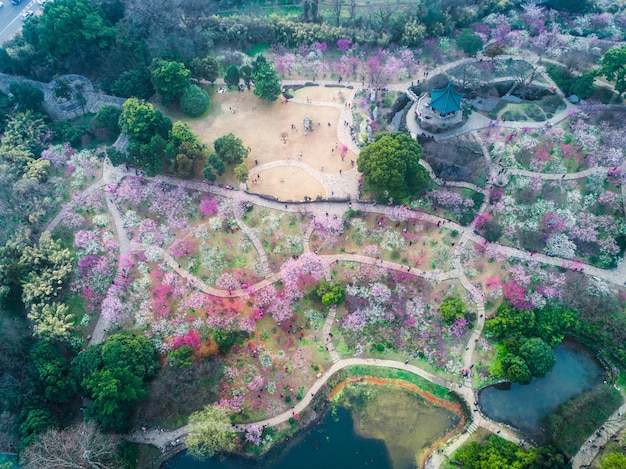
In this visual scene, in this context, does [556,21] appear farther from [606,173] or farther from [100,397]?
[100,397]

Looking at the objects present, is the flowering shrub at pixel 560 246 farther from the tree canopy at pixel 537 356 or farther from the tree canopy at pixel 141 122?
the tree canopy at pixel 141 122

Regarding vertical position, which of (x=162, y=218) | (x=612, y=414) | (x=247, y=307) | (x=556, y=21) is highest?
(x=556, y=21)

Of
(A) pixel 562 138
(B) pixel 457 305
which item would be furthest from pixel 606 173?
(B) pixel 457 305

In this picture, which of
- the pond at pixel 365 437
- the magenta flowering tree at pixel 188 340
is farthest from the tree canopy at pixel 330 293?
the magenta flowering tree at pixel 188 340

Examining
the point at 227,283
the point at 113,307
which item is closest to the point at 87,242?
the point at 113,307

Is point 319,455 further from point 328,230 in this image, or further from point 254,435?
point 328,230
